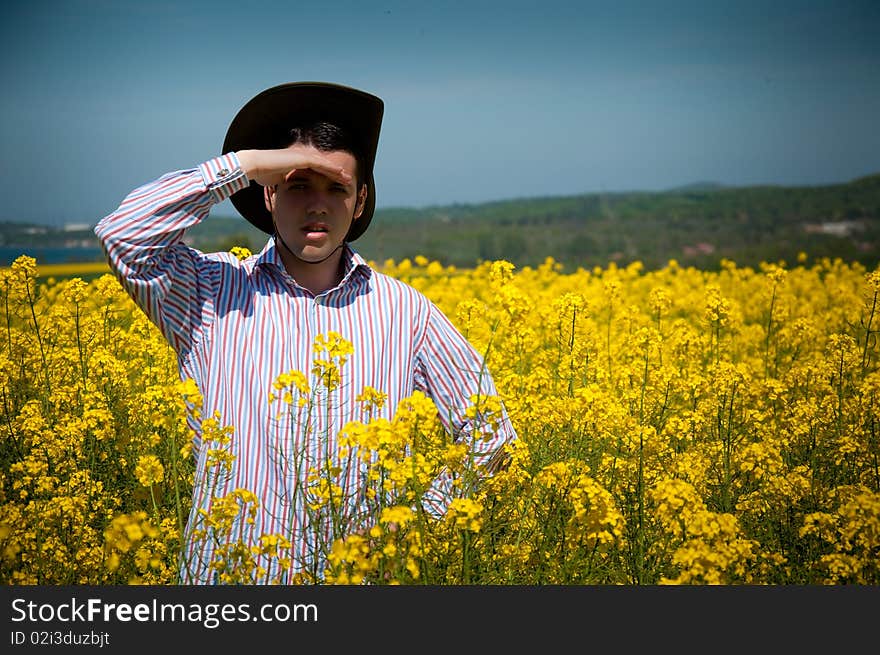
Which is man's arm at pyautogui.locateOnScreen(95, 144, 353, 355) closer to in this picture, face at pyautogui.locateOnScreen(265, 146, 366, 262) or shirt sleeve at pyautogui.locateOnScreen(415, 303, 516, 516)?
face at pyautogui.locateOnScreen(265, 146, 366, 262)

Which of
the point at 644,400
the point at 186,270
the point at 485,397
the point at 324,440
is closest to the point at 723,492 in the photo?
the point at 644,400

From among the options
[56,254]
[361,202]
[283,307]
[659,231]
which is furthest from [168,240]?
[659,231]

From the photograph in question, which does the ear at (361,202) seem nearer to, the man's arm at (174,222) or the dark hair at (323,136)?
the dark hair at (323,136)

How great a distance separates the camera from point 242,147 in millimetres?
2729

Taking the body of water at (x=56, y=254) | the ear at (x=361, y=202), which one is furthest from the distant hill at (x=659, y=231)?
the ear at (x=361, y=202)

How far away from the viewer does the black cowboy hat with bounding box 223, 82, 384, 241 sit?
102 inches

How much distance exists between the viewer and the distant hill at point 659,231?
1609 cm

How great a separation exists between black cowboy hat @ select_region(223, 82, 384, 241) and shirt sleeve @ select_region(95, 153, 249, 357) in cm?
27

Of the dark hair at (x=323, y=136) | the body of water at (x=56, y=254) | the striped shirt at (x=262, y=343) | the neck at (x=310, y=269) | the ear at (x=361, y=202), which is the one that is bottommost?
the striped shirt at (x=262, y=343)

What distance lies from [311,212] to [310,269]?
19 centimetres

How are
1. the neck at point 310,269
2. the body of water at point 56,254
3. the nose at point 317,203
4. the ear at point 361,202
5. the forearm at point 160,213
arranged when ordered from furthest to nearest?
the body of water at point 56,254, the ear at point 361,202, the neck at point 310,269, the nose at point 317,203, the forearm at point 160,213

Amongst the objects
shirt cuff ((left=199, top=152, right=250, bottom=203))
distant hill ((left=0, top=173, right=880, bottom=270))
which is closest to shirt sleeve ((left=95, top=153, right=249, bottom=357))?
shirt cuff ((left=199, top=152, right=250, bottom=203))

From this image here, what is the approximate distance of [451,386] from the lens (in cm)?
273

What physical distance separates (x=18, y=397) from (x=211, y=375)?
1.94m
